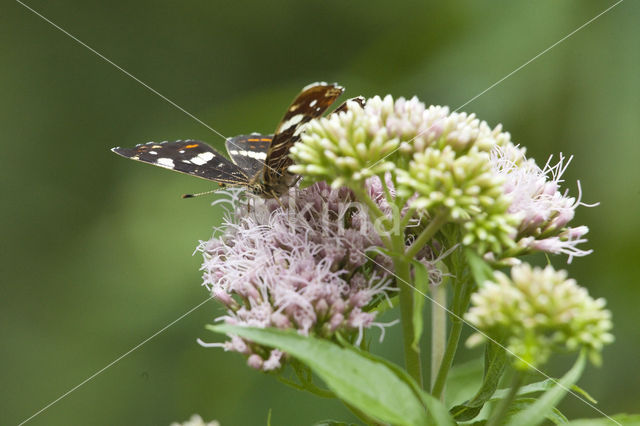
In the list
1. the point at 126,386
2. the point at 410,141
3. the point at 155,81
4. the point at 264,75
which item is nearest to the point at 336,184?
the point at 410,141

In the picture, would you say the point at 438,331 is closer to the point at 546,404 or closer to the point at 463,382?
the point at 463,382

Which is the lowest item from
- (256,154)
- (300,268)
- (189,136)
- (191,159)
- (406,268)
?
(300,268)

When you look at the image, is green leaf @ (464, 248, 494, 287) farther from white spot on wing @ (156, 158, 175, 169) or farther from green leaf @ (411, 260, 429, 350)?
white spot on wing @ (156, 158, 175, 169)

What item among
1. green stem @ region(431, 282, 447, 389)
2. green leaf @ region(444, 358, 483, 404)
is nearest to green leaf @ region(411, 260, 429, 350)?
green stem @ region(431, 282, 447, 389)

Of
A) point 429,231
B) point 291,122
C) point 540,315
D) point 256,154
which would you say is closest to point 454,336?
point 429,231

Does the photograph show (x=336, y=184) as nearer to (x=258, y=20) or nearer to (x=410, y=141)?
(x=410, y=141)

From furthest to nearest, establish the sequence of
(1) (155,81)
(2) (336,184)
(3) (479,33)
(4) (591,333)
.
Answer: (1) (155,81), (3) (479,33), (2) (336,184), (4) (591,333)

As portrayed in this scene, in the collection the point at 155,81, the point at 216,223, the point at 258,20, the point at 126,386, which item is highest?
the point at 258,20
